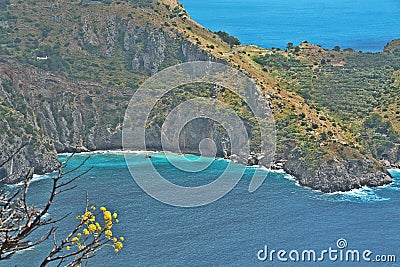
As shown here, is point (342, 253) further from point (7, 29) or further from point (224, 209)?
point (7, 29)

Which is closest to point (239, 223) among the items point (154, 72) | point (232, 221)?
point (232, 221)

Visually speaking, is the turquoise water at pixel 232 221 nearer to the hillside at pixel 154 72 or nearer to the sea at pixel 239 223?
the sea at pixel 239 223

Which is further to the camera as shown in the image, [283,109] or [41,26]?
[41,26]

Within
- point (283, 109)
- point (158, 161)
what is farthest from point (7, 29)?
point (283, 109)

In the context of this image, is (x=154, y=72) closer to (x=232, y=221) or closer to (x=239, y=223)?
(x=232, y=221)

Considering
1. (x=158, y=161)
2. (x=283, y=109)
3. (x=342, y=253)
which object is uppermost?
(x=283, y=109)

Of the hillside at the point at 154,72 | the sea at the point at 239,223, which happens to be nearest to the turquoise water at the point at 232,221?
the sea at the point at 239,223
